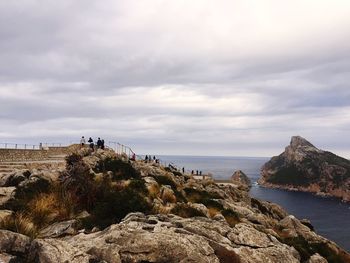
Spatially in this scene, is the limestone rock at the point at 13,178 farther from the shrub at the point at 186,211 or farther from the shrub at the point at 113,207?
the shrub at the point at 186,211

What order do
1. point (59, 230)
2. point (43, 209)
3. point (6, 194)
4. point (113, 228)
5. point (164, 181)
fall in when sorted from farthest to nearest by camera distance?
point (164, 181) < point (6, 194) < point (43, 209) < point (59, 230) < point (113, 228)

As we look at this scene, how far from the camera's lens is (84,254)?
1282 centimetres

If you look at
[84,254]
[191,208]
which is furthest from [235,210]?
[84,254]

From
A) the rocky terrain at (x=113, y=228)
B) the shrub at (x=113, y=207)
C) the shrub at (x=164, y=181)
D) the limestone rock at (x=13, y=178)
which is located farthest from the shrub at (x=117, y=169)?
the shrub at (x=113, y=207)

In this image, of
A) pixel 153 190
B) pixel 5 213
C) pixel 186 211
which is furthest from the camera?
pixel 153 190

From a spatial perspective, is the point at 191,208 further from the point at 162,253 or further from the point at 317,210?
the point at 317,210

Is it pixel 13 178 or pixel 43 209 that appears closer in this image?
pixel 43 209

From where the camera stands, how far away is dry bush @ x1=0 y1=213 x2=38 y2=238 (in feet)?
52.8

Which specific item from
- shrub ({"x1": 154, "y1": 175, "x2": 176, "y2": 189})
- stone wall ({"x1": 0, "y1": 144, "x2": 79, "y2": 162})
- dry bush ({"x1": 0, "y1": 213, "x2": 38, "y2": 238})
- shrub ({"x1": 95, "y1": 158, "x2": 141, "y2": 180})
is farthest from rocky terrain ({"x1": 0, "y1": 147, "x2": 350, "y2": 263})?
stone wall ({"x1": 0, "y1": 144, "x2": 79, "y2": 162})

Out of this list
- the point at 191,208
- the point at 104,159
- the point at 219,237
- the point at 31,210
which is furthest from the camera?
the point at 104,159

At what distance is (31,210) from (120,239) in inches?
290

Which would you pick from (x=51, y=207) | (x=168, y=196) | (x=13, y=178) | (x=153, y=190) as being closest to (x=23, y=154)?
(x=13, y=178)

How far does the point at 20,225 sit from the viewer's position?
1650 centimetres

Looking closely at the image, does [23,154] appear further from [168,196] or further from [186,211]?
[186,211]
